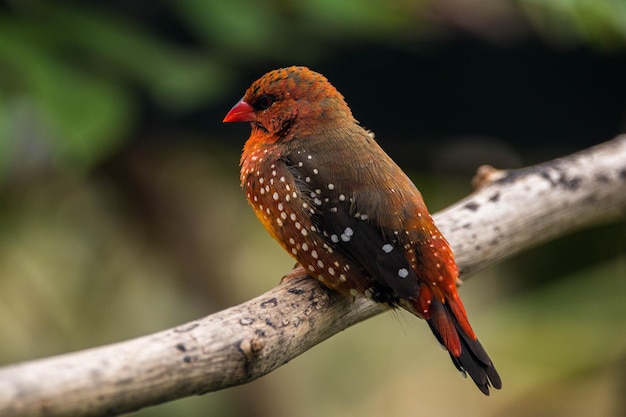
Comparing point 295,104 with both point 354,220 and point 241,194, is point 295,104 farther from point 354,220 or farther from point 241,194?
point 241,194

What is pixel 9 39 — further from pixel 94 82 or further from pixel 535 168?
pixel 535 168

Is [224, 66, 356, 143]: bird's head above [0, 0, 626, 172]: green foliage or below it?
below

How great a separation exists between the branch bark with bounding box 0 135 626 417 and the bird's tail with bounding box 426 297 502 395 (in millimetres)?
322

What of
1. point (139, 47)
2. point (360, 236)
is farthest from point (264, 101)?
point (360, 236)

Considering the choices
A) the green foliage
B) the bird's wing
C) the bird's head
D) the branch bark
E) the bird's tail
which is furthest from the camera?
the bird's head

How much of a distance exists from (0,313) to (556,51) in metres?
4.25

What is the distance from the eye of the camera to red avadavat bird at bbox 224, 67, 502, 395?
2.95m

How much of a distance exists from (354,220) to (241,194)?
3339mm

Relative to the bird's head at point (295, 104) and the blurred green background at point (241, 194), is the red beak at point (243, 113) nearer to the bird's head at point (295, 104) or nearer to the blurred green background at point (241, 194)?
the bird's head at point (295, 104)

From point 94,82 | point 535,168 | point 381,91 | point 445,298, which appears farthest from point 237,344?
point 381,91

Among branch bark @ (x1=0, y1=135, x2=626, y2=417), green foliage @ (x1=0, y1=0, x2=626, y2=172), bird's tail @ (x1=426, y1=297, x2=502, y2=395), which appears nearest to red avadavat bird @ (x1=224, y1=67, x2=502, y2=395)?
bird's tail @ (x1=426, y1=297, x2=502, y2=395)

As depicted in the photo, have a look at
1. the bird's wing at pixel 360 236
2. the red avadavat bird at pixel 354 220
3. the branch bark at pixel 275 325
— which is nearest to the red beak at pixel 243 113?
the red avadavat bird at pixel 354 220

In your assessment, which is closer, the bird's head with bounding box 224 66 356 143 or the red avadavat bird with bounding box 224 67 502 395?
the red avadavat bird with bounding box 224 67 502 395

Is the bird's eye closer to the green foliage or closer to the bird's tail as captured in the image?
the green foliage
